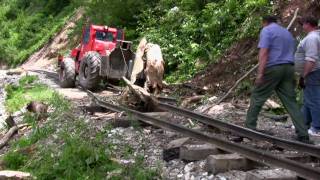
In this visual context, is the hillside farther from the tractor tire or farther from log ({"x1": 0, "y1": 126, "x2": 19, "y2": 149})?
the tractor tire

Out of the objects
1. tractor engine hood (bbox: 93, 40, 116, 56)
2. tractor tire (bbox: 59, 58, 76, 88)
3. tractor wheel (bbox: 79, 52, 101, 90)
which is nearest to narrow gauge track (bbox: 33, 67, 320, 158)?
tractor wheel (bbox: 79, 52, 101, 90)

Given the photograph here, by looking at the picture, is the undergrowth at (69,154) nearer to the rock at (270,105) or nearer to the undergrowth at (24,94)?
the rock at (270,105)

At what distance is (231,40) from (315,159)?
9.61 meters

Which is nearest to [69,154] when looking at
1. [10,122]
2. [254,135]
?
[254,135]

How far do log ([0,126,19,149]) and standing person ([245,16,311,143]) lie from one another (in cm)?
445

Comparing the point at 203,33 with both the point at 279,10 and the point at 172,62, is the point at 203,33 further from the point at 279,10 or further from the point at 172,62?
the point at 279,10

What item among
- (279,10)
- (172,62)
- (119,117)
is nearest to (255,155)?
(119,117)

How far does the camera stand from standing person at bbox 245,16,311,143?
807cm

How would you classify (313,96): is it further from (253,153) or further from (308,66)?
(253,153)

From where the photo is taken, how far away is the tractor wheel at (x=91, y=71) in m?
15.8

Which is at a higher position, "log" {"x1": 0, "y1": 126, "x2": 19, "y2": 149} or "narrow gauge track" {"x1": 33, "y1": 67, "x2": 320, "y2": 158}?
"narrow gauge track" {"x1": 33, "y1": 67, "x2": 320, "y2": 158}

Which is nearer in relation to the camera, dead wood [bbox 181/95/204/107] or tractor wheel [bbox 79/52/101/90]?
dead wood [bbox 181/95/204/107]

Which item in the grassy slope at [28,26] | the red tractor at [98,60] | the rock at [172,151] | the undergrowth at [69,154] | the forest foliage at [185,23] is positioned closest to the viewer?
the undergrowth at [69,154]

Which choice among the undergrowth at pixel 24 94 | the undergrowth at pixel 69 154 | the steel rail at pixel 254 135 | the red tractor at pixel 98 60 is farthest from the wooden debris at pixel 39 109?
the red tractor at pixel 98 60
